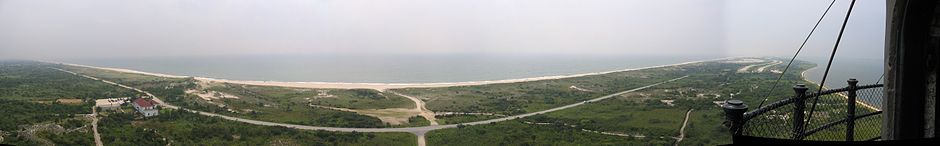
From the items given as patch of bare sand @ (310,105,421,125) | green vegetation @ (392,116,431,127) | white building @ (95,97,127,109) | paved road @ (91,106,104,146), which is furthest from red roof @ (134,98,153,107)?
green vegetation @ (392,116,431,127)

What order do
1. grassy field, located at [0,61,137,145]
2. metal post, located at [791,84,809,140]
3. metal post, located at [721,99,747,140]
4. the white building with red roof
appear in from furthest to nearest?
the white building with red roof
grassy field, located at [0,61,137,145]
metal post, located at [791,84,809,140]
metal post, located at [721,99,747,140]

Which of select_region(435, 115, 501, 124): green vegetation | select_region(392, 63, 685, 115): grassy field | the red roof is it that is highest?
the red roof

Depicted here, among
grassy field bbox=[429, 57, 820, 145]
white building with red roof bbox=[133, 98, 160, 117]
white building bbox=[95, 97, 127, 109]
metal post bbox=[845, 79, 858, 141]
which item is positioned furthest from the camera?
white building bbox=[95, 97, 127, 109]

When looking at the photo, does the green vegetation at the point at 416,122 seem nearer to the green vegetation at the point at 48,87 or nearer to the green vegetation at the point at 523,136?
the green vegetation at the point at 523,136

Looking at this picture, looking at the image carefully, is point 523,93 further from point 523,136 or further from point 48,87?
point 48,87

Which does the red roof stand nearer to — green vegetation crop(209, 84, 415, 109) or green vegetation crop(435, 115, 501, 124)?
green vegetation crop(209, 84, 415, 109)
